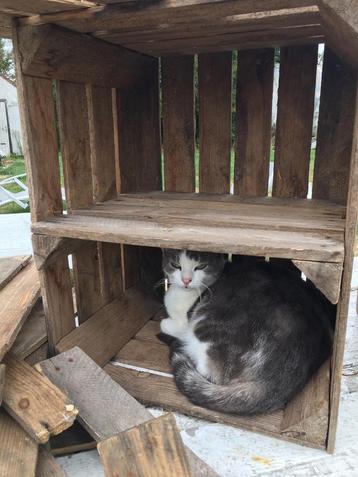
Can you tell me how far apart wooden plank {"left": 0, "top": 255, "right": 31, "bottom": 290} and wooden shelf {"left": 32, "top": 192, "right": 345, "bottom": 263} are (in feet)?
1.56

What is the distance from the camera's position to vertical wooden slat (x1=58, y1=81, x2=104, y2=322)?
169cm

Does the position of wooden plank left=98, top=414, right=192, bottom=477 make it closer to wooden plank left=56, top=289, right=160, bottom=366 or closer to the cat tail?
the cat tail

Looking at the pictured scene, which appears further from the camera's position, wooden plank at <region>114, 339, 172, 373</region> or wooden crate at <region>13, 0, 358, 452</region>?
wooden plank at <region>114, 339, 172, 373</region>

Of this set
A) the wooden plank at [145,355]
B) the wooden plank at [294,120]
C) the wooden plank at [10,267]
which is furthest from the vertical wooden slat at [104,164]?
the wooden plank at [294,120]

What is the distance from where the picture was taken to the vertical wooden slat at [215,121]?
6.68 feet

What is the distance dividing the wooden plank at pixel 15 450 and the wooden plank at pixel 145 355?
0.64 metres

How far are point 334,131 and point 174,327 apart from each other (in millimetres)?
1157

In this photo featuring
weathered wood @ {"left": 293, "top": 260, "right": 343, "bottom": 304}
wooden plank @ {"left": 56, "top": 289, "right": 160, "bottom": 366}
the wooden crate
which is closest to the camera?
weathered wood @ {"left": 293, "top": 260, "right": 343, "bottom": 304}

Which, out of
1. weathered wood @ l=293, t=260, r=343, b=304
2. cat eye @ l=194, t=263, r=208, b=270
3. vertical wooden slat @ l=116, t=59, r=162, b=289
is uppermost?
vertical wooden slat @ l=116, t=59, r=162, b=289

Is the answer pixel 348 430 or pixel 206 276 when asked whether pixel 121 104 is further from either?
pixel 348 430

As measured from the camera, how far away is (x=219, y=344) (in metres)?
1.63

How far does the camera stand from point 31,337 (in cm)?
174

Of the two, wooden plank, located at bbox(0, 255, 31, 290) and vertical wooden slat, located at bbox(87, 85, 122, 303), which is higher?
vertical wooden slat, located at bbox(87, 85, 122, 303)

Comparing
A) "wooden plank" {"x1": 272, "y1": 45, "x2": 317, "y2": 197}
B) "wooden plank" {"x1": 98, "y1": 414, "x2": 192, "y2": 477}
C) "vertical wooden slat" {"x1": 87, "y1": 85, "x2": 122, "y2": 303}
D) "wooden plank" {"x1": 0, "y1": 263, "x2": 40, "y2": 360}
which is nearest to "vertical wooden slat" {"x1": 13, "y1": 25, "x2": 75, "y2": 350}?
"wooden plank" {"x1": 0, "y1": 263, "x2": 40, "y2": 360}
